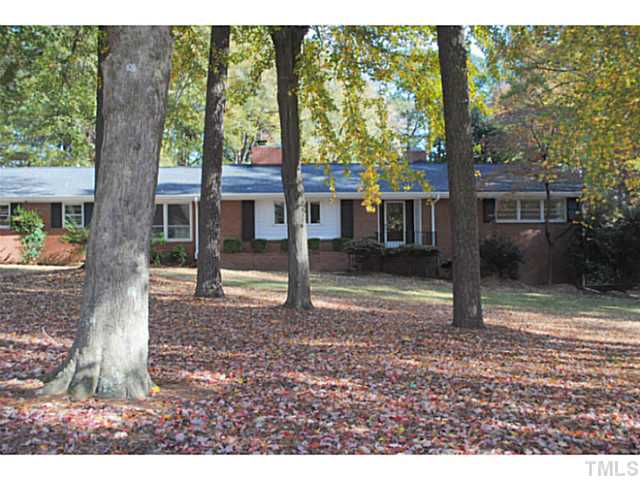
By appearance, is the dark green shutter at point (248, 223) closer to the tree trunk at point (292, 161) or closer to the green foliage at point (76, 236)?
the green foliage at point (76, 236)

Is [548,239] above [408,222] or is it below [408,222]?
below

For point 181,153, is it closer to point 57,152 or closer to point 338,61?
point 57,152

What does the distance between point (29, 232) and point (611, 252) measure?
2063 cm

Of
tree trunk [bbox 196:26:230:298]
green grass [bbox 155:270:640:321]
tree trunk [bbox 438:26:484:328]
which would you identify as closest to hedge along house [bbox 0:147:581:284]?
green grass [bbox 155:270:640:321]

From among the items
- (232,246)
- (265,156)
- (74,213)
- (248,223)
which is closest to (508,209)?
(248,223)

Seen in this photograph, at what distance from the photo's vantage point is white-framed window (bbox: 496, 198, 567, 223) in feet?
81.5

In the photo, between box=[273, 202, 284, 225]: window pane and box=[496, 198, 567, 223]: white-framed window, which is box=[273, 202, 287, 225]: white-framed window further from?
box=[496, 198, 567, 223]: white-framed window

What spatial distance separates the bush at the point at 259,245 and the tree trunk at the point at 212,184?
9.84m

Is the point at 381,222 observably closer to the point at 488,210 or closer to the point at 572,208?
the point at 488,210

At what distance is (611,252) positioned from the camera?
885 inches

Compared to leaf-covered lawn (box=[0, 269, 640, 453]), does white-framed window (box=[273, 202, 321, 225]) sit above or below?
above

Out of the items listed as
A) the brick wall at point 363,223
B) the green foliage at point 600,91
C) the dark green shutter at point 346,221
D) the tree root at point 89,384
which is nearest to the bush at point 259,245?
the dark green shutter at point 346,221

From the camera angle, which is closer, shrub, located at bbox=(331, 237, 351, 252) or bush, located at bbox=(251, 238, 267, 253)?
bush, located at bbox=(251, 238, 267, 253)

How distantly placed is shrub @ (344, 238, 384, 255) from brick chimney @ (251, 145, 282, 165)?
757cm
